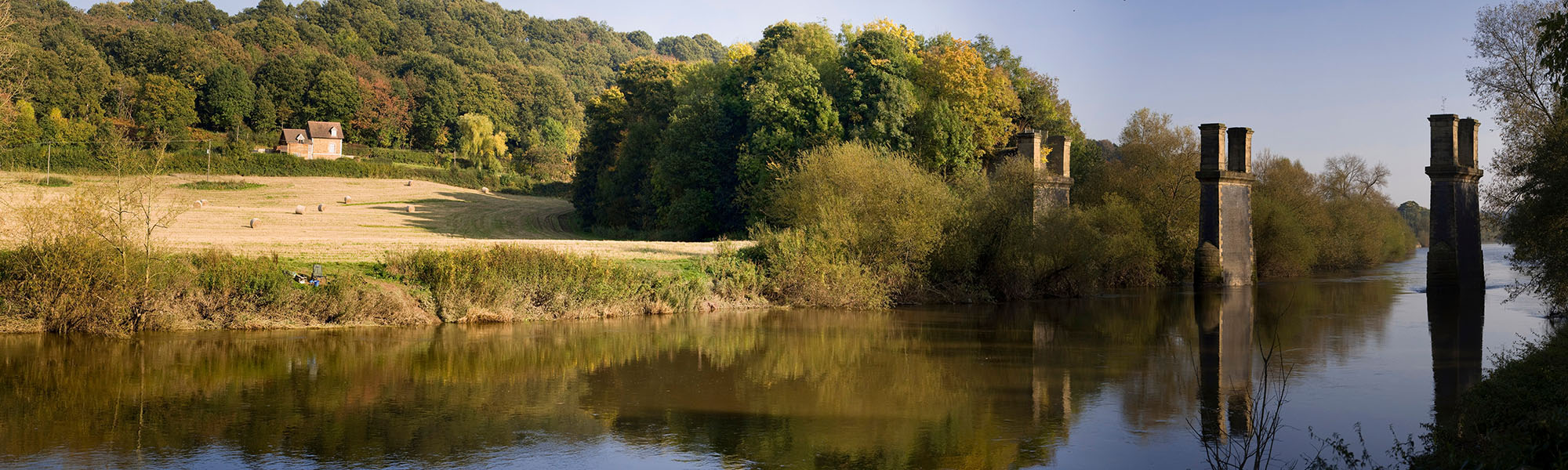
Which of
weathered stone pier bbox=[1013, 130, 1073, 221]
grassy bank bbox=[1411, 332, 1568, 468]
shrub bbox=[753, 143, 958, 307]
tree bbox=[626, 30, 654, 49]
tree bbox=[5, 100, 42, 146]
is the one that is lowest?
grassy bank bbox=[1411, 332, 1568, 468]

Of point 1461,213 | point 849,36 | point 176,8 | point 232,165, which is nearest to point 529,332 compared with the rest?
point 849,36

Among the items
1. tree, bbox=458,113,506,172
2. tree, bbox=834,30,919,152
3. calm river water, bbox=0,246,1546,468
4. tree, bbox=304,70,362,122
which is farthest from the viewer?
tree, bbox=304,70,362,122

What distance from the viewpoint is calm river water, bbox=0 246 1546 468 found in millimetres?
11266

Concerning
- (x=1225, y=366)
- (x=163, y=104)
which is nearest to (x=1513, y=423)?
(x=1225, y=366)

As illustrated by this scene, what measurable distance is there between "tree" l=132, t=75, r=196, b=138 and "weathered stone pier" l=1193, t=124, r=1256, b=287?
2902 inches

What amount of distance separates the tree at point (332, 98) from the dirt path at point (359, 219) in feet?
73.2

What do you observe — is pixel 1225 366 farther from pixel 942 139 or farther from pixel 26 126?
pixel 26 126

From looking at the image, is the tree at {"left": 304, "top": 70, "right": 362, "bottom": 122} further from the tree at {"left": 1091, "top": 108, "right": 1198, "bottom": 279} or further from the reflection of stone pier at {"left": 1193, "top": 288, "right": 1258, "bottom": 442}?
the reflection of stone pier at {"left": 1193, "top": 288, "right": 1258, "bottom": 442}

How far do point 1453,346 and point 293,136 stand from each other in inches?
3240

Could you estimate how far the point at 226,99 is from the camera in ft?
278

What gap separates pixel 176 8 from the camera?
118500 millimetres

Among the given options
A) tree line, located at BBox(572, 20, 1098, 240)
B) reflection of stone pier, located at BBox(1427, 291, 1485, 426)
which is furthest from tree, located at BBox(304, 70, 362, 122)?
reflection of stone pier, located at BBox(1427, 291, 1485, 426)

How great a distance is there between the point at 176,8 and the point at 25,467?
12787 cm

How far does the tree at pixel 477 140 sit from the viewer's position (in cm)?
9069
